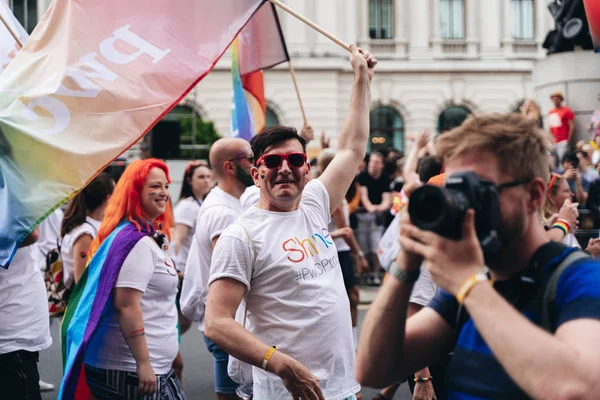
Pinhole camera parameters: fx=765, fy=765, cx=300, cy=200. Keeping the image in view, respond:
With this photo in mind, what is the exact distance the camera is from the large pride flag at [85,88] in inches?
139

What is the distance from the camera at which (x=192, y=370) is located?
286 inches

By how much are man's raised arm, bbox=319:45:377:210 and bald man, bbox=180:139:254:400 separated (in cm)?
122

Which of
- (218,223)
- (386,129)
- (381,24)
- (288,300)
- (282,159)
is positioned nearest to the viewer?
(288,300)

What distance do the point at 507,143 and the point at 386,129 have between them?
31033mm

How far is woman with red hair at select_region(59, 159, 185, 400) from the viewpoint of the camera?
12.3 feet

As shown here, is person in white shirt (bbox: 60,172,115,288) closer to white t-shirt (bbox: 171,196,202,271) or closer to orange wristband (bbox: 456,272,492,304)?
white t-shirt (bbox: 171,196,202,271)

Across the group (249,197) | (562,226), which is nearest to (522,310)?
(562,226)

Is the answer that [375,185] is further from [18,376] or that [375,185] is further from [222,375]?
[18,376]

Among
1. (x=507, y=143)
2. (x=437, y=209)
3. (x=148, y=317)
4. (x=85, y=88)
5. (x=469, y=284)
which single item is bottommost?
(x=148, y=317)

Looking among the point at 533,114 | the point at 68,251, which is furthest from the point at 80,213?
the point at 533,114

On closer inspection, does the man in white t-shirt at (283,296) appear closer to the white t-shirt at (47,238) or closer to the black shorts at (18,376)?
the black shorts at (18,376)

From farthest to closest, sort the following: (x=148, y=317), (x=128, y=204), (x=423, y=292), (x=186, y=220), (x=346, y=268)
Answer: (x=346, y=268)
(x=186, y=220)
(x=423, y=292)
(x=128, y=204)
(x=148, y=317)

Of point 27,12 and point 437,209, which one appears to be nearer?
point 437,209

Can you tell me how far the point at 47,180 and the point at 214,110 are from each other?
27.6 metres
